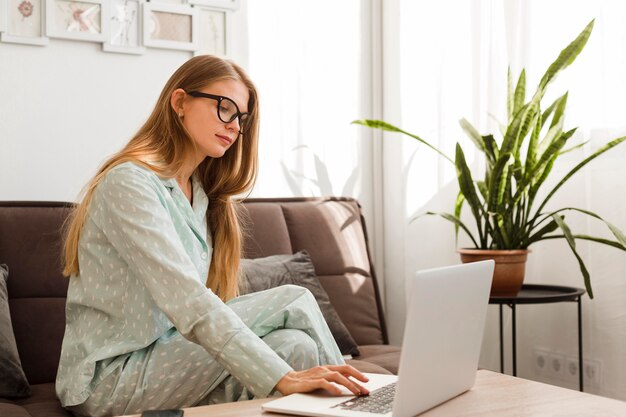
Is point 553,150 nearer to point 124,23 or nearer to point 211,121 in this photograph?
point 211,121

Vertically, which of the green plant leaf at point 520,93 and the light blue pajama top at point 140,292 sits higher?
the green plant leaf at point 520,93

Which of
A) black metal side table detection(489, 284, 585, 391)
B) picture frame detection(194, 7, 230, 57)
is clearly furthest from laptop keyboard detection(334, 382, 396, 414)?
picture frame detection(194, 7, 230, 57)

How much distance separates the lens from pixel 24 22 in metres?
2.82

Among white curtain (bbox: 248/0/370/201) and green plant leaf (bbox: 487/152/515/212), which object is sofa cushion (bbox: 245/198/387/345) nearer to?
white curtain (bbox: 248/0/370/201)

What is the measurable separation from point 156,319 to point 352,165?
1.99m

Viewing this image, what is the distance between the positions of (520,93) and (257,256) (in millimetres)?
1070

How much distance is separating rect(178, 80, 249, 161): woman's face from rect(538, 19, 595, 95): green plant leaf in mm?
1179

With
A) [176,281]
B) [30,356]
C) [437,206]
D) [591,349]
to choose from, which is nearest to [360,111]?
[437,206]

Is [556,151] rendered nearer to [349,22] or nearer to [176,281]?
[349,22]

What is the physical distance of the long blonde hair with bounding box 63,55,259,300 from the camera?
1937 millimetres

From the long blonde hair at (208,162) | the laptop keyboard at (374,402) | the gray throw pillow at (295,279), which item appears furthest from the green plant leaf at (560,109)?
the laptop keyboard at (374,402)

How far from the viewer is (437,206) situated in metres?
3.43

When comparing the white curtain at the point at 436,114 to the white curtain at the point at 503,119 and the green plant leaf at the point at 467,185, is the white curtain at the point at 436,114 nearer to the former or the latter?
the white curtain at the point at 503,119

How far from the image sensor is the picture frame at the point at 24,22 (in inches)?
109
